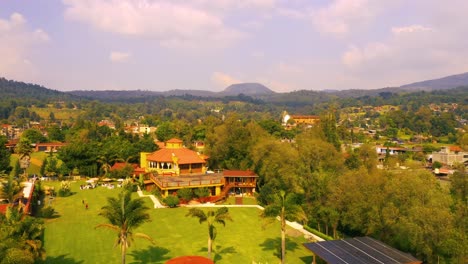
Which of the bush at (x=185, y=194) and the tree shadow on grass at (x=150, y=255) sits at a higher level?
the bush at (x=185, y=194)

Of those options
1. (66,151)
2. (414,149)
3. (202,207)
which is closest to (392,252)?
(202,207)

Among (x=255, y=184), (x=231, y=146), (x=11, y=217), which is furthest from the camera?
(x=231, y=146)

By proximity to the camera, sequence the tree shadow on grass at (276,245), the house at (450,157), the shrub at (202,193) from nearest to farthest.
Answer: the tree shadow on grass at (276,245) < the shrub at (202,193) < the house at (450,157)

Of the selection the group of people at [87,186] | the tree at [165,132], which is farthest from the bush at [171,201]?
the tree at [165,132]

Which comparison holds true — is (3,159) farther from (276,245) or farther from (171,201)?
(276,245)

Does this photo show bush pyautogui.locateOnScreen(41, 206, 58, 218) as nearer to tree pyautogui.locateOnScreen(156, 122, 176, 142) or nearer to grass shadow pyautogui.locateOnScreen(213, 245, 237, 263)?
grass shadow pyautogui.locateOnScreen(213, 245, 237, 263)

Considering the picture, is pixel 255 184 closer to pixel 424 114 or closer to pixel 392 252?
pixel 392 252

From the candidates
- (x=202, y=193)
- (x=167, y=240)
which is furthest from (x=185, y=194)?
(x=167, y=240)

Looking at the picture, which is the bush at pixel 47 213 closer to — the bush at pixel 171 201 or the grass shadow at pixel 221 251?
the bush at pixel 171 201
